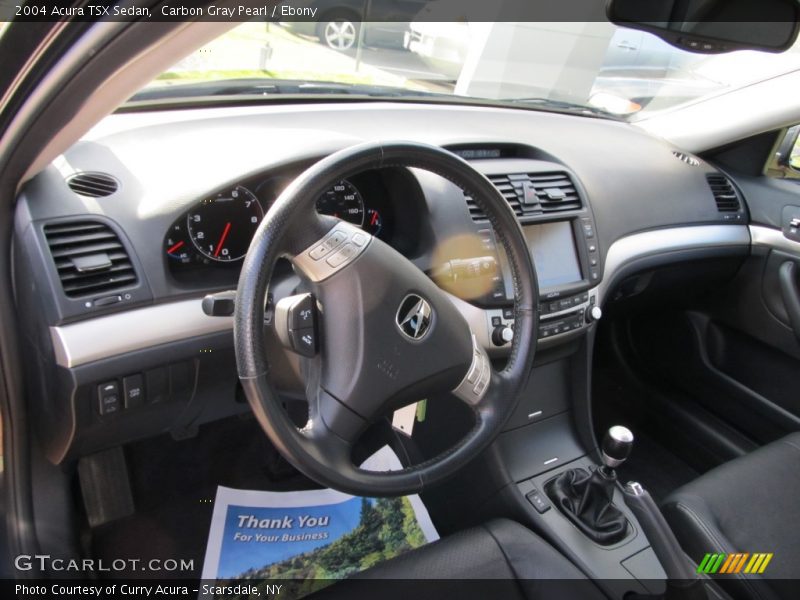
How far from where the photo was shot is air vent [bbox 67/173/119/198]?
51.9 inches

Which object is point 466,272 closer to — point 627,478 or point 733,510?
point 733,510

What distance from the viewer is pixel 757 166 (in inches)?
100

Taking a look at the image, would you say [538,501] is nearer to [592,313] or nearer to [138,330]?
[592,313]

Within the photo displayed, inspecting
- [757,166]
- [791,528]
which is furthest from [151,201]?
[757,166]

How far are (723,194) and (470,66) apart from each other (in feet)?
4.43

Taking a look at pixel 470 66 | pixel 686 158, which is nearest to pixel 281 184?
pixel 686 158

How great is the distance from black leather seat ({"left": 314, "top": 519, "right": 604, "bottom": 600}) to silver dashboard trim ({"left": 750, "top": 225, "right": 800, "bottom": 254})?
149 centimetres

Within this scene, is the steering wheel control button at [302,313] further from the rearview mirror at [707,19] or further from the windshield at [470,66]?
the rearview mirror at [707,19]

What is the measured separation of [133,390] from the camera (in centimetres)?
136

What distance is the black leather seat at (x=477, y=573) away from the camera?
1384mm

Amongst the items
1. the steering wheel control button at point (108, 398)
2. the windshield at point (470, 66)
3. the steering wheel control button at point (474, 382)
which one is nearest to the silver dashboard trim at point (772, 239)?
the windshield at point (470, 66)

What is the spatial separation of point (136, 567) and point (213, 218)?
3.53 ft

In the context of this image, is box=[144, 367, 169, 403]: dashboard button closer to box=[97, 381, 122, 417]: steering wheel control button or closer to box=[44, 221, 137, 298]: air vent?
box=[97, 381, 122, 417]: steering wheel control button

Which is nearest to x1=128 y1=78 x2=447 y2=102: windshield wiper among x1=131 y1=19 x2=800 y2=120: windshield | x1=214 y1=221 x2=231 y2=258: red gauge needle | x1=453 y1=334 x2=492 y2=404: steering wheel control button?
x1=131 y1=19 x2=800 y2=120: windshield
